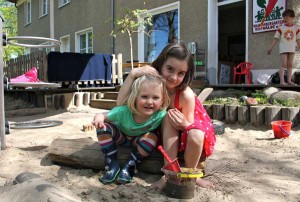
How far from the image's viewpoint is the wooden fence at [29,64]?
26.0ft

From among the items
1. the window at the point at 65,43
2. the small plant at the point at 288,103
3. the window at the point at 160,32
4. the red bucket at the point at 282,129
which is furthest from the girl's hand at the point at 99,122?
the window at the point at 65,43

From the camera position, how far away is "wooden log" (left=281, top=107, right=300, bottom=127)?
4.31 meters

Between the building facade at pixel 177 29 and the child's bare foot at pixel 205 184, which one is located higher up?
the building facade at pixel 177 29

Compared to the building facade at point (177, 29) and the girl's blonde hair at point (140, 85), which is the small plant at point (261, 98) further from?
the girl's blonde hair at point (140, 85)

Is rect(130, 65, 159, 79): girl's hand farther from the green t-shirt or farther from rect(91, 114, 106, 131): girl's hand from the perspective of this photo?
rect(91, 114, 106, 131): girl's hand

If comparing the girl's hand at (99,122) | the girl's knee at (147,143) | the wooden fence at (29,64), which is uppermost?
the wooden fence at (29,64)

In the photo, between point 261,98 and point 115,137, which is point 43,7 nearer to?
point 261,98

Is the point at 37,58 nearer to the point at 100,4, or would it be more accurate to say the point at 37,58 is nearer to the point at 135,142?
the point at 100,4

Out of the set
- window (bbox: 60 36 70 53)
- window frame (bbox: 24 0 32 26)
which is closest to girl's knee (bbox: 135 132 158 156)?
window (bbox: 60 36 70 53)

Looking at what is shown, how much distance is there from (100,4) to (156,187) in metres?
12.1

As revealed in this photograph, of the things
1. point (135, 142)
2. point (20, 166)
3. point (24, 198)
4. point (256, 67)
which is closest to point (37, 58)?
point (256, 67)

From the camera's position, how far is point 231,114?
15.9 feet

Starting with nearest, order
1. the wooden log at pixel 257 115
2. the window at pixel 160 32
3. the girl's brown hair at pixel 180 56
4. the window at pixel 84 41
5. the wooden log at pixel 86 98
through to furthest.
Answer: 1. the girl's brown hair at pixel 180 56
2. the wooden log at pixel 257 115
3. the wooden log at pixel 86 98
4. the window at pixel 160 32
5. the window at pixel 84 41

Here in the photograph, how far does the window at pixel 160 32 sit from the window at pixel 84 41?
426cm
